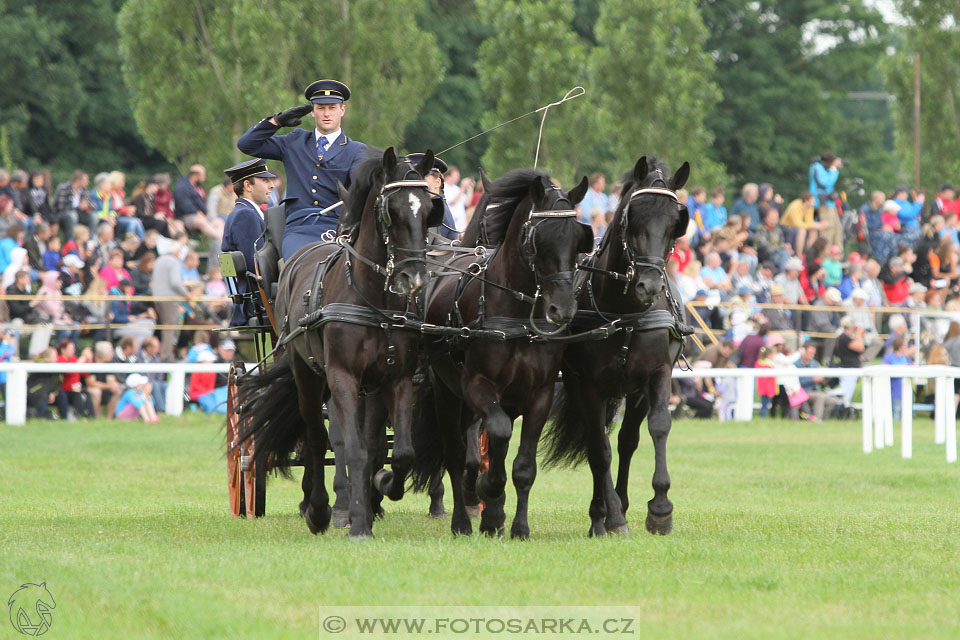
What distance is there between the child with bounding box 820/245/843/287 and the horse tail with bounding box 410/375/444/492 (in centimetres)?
1565

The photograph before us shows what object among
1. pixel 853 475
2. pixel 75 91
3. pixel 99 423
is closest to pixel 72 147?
pixel 75 91

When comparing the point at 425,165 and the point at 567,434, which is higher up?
the point at 425,165

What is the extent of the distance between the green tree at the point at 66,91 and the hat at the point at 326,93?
25416 mm

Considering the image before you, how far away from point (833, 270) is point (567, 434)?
51.3ft

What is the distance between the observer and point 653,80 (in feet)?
97.0

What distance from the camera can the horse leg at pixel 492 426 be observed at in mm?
8391

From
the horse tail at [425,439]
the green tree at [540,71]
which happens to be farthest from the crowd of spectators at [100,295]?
the horse tail at [425,439]

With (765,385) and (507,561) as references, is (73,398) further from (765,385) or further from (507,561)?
(507,561)

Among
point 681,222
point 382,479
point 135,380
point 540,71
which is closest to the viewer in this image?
point 681,222

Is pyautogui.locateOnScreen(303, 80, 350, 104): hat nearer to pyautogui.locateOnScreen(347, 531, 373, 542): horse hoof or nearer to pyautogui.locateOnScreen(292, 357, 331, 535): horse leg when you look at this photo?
pyautogui.locateOnScreen(292, 357, 331, 535): horse leg

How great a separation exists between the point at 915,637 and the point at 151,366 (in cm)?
1379

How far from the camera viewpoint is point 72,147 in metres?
36.0

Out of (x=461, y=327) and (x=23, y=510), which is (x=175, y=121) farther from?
(x=461, y=327)

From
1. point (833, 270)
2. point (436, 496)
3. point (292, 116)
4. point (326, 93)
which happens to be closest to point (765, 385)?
point (833, 270)
